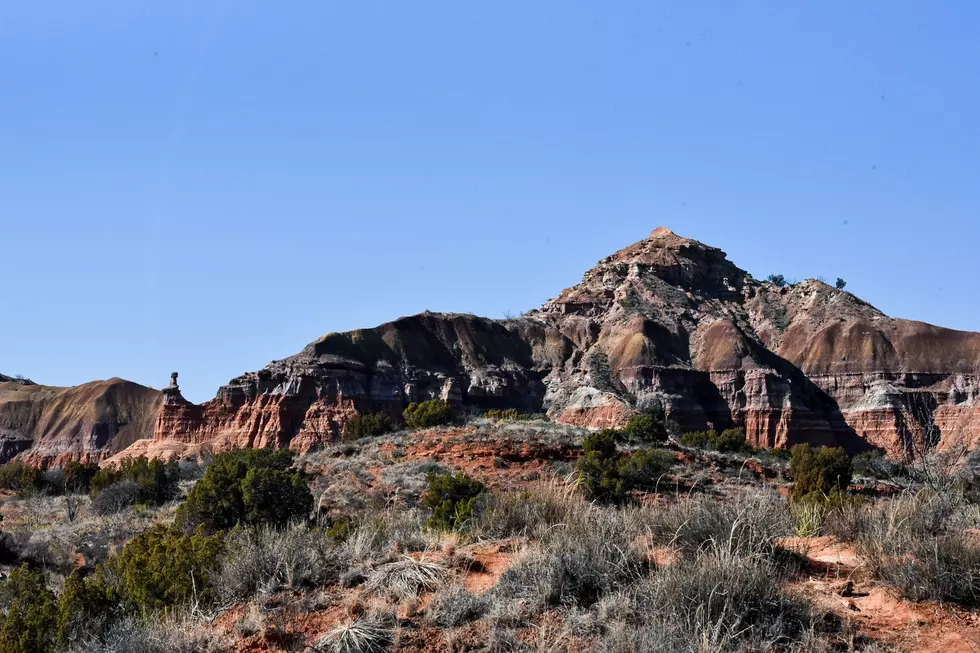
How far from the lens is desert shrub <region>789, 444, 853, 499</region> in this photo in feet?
100

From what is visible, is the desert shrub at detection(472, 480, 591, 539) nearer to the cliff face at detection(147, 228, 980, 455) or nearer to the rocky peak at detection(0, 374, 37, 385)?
the cliff face at detection(147, 228, 980, 455)

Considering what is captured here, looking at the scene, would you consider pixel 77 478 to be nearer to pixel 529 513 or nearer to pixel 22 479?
pixel 22 479

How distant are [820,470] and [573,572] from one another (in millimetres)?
29050

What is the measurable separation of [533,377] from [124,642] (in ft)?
303

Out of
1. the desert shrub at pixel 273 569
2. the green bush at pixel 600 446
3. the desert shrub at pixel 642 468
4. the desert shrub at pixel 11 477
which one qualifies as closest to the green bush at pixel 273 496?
the desert shrub at pixel 642 468

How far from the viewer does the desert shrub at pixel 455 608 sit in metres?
6.89

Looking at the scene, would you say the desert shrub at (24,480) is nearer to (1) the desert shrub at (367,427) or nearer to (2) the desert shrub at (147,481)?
(2) the desert shrub at (147,481)

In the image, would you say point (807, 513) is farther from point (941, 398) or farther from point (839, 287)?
point (839, 287)

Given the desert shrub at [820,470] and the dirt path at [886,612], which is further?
the desert shrub at [820,470]

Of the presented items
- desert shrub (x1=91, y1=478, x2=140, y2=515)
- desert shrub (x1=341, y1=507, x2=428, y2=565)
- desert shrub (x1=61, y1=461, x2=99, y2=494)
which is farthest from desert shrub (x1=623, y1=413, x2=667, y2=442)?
desert shrub (x1=341, y1=507, x2=428, y2=565)

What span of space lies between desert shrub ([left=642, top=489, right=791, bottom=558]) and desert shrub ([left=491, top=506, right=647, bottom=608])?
23.9 inches

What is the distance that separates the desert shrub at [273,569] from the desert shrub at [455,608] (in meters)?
1.46

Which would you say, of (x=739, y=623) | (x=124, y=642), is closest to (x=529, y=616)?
(x=739, y=623)

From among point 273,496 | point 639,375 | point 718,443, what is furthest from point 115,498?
point 639,375
